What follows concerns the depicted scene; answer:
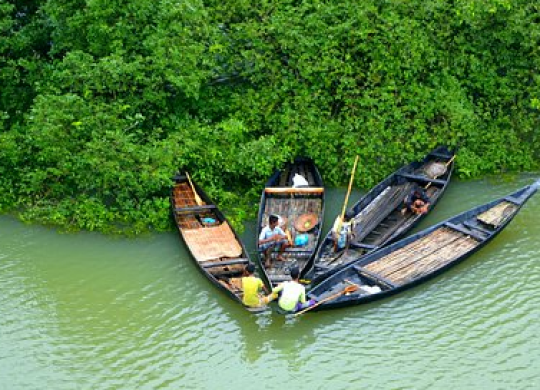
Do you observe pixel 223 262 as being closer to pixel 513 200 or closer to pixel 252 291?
pixel 252 291

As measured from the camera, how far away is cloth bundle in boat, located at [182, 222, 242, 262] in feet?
40.9

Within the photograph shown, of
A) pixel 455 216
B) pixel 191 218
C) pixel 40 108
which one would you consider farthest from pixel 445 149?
pixel 40 108

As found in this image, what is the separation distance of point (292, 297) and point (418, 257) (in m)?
2.73

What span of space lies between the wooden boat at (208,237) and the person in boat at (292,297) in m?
0.35

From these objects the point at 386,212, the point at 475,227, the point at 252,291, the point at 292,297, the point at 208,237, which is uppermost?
the point at 208,237

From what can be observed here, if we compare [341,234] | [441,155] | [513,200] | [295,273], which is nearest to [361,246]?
[341,234]

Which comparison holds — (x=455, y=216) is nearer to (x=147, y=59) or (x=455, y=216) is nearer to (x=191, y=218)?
(x=191, y=218)

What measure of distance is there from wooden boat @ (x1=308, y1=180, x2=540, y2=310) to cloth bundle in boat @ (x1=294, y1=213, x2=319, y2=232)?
1.49 m

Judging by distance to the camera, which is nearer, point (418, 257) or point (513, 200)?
point (418, 257)

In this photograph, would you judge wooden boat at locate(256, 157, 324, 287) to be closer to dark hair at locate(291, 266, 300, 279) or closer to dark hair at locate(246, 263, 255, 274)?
dark hair at locate(246, 263, 255, 274)

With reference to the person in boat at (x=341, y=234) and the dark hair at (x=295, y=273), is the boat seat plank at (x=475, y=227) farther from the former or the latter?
the dark hair at (x=295, y=273)

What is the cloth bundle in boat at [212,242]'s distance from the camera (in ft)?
40.9

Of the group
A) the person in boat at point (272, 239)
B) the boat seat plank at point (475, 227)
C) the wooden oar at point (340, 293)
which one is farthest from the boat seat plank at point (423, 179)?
the wooden oar at point (340, 293)

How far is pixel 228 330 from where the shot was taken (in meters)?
11.0
